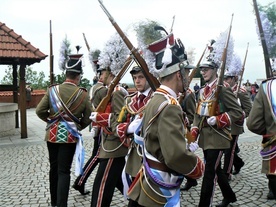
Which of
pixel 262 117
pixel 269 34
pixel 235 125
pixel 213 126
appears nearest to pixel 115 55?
pixel 213 126

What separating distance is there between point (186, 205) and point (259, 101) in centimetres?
201

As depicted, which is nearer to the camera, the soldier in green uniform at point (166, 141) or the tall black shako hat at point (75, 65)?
the soldier in green uniform at point (166, 141)

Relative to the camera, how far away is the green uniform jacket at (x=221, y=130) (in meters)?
4.49

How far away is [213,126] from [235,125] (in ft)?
5.55

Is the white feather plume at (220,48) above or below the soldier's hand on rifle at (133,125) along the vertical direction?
above

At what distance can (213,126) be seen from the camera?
459cm

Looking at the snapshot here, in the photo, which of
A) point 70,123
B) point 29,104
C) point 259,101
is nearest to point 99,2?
point 70,123

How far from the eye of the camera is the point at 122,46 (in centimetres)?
485

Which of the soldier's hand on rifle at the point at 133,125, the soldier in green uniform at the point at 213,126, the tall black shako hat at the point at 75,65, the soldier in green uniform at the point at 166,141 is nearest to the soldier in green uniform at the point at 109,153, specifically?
the soldier's hand on rifle at the point at 133,125

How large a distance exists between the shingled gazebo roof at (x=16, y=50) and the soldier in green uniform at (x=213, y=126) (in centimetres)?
761

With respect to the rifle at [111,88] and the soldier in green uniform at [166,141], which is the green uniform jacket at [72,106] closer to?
the rifle at [111,88]

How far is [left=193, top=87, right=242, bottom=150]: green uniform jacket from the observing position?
4492 mm

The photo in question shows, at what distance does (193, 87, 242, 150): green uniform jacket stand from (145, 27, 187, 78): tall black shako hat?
1.91m

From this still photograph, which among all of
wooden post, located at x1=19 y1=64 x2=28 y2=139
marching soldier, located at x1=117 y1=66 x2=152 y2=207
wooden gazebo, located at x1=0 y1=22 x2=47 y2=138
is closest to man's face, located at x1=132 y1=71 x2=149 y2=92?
marching soldier, located at x1=117 y1=66 x2=152 y2=207
